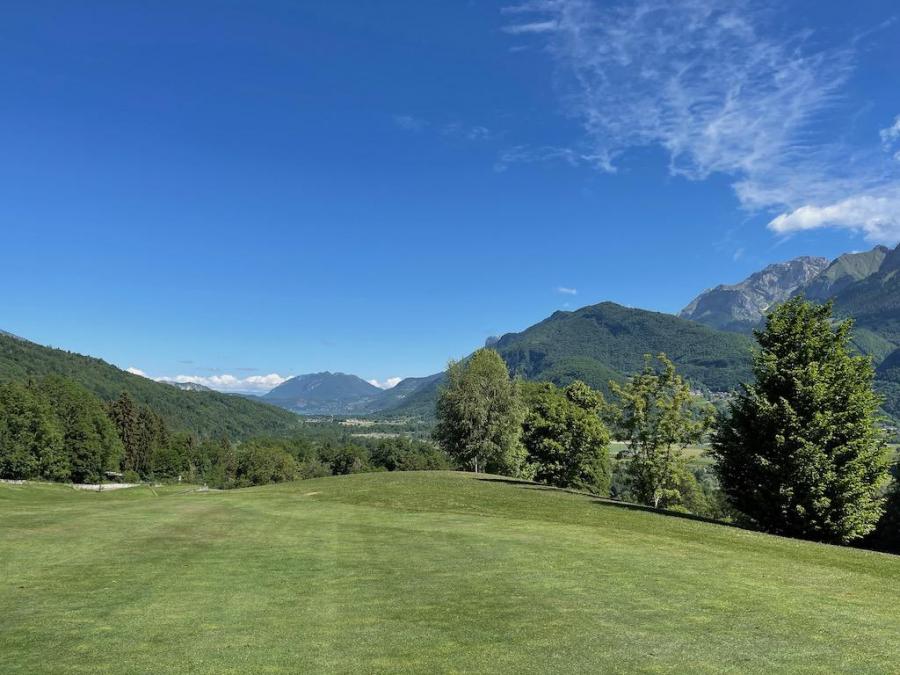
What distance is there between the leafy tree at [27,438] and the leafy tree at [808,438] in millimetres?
111085

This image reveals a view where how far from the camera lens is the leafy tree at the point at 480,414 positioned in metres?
69.4

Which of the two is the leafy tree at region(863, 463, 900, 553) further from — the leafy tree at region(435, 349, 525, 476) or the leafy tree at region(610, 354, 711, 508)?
the leafy tree at region(435, 349, 525, 476)

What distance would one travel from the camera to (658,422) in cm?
4712

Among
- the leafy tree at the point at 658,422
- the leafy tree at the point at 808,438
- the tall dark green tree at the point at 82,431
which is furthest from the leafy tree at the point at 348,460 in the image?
the leafy tree at the point at 808,438

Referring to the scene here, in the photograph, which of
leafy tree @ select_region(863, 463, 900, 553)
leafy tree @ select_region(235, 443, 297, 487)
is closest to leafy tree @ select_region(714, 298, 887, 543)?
leafy tree @ select_region(863, 463, 900, 553)

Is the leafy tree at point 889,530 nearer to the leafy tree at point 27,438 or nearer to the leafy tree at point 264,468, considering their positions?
the leafy tree at point 27,438

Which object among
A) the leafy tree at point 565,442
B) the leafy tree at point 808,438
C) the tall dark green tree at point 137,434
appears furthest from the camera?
the tall dark green tree at point 137,434

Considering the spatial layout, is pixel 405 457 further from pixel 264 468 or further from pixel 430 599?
pixel 430 599

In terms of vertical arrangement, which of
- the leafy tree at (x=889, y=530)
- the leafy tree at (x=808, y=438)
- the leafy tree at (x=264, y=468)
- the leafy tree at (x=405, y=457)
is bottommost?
the leafy tree at (x=264, y=468)

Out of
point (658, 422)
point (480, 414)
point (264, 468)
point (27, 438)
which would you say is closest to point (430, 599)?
point (658, 422)

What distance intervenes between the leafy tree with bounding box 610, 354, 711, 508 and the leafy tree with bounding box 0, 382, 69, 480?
332 feet

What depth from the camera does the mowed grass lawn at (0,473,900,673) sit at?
380 inches

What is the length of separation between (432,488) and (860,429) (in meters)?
27.0

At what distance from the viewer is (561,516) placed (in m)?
30.4
